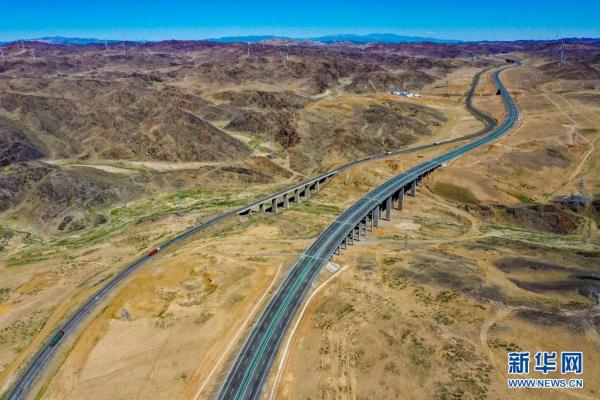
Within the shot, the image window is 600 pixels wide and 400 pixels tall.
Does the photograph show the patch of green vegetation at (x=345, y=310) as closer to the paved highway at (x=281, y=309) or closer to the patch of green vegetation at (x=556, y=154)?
the paved highway at (x=281, y=309)

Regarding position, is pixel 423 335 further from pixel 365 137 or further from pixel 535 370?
pixel 365 137

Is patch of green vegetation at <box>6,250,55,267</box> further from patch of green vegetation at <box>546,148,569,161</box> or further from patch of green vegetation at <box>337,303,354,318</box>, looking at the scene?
patch of green vegetation at <box>546,148,569,161</box>

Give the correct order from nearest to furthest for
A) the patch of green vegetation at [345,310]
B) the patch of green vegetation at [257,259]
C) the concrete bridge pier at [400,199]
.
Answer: the patch of green vegetation at [345,310], the patch of green vegetation at [257,259], the concrete bridge pier at [400,199]

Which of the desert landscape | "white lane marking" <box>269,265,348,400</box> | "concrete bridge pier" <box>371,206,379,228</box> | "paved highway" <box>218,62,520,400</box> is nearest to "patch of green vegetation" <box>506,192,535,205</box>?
the desert landscape

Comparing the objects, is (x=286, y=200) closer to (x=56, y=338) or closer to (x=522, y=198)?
(x=522, y=198)

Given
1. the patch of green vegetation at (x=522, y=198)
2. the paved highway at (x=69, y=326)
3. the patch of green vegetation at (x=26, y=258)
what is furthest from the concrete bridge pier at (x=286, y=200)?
the patch of green vegetation at (x=522, y=198)

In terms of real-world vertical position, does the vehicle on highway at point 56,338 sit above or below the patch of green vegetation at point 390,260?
below
